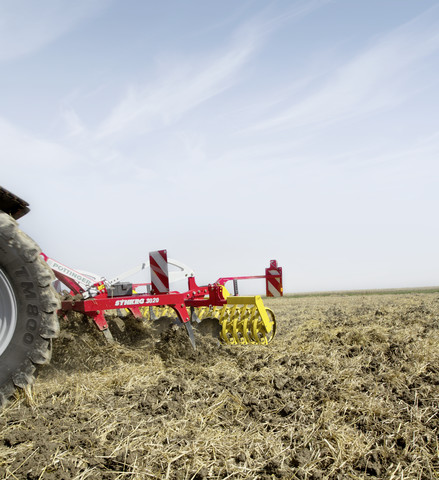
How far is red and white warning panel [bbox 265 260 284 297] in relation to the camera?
310 inches

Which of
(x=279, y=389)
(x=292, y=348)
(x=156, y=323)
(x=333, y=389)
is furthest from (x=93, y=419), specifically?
(x=156, y=323)

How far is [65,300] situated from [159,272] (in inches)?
53.2

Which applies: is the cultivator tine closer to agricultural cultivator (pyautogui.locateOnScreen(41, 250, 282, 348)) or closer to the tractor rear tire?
agricultural cultivator (pyautogui.locateOnScreen(41, 250, 282, 348))

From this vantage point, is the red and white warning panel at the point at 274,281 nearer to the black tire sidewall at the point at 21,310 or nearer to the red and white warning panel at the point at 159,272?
the red and white warning panel at the point at 159,272

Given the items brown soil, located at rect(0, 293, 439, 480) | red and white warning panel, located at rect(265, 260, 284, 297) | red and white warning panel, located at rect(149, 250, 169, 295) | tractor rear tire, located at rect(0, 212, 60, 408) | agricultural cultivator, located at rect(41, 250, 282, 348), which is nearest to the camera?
brown soil, located at rect(0, 293, 439, 480)

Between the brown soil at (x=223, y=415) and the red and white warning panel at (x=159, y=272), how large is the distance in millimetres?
1120

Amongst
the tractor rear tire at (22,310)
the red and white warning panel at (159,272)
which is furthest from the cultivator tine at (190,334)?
the tractor rear tire at (22,310)

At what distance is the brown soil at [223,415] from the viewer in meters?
2.45

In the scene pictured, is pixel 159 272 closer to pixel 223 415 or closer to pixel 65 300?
pixel 65 300

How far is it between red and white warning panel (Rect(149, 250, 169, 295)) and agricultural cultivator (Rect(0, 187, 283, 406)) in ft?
0.05

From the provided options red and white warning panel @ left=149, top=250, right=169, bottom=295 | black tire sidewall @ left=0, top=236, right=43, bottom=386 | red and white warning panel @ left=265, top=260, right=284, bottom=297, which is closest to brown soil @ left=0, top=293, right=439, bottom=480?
black tire sidewall @ left=0, top=236, right=43, bottom=386

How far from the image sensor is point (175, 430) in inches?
113

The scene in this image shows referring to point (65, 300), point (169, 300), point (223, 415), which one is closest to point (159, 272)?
point (169, 300)

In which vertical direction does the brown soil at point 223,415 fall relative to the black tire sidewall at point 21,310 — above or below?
below
